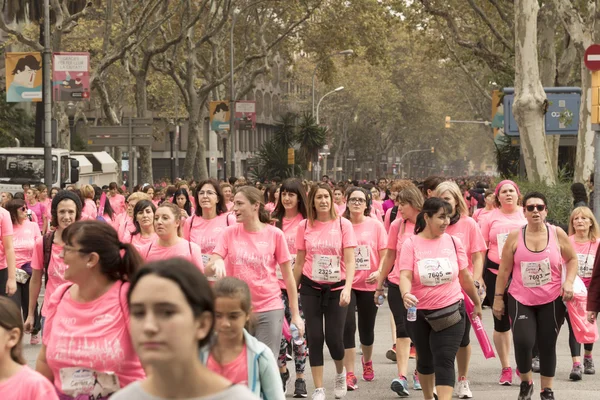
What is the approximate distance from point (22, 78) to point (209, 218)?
18.1 m

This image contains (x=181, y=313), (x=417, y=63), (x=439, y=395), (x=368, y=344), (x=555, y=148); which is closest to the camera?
(x=181, y=313)

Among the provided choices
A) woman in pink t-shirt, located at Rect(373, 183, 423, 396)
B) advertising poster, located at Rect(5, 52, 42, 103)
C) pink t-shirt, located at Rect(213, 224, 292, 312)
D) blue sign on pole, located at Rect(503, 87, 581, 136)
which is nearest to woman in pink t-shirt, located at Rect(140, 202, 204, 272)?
pink t-shirt, located at Rect(213, 224, 292, 312)

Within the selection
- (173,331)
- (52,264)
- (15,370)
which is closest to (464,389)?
(52,264)

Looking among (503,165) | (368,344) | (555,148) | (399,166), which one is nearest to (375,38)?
(503,165)

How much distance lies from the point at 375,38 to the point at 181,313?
42.3m

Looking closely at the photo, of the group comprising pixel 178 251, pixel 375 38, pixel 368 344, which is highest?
pixel 375 38

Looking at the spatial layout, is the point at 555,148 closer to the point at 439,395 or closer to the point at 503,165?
the point at 503,165

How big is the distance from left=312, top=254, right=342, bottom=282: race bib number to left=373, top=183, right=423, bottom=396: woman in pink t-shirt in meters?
0.34

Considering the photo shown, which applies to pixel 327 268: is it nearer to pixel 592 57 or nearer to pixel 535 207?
pixel 535 207

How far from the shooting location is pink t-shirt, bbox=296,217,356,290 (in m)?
9.84

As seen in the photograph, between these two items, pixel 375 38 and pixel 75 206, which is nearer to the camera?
pixel 75 206

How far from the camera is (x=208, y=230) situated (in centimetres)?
1074

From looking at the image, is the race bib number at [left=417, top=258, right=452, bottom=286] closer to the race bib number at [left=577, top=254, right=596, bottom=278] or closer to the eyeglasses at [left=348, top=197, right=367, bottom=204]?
the eyeglasses at [left=348, top=197, right=367, bottom=204]

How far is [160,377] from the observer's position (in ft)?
9.88
